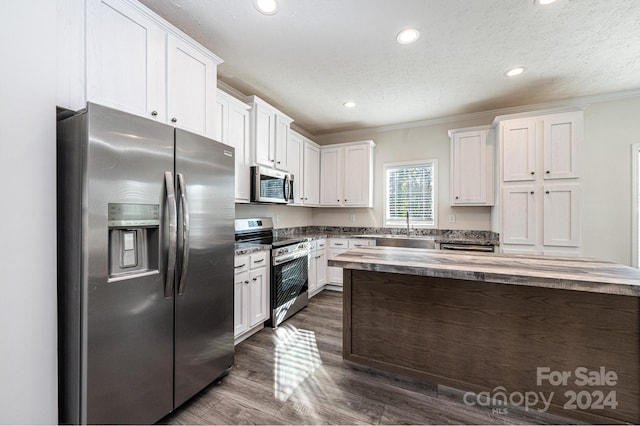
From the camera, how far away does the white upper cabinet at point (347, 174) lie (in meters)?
4.48

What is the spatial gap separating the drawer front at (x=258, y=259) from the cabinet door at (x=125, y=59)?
1.48 meters

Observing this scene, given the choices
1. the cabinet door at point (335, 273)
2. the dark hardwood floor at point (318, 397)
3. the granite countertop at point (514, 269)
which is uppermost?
the granite countertop at point (514, 269)

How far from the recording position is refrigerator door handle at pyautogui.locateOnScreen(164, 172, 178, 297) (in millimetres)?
1565

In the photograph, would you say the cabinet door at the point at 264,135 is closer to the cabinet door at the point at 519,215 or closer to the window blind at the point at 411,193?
the window blind at the point at 411,193

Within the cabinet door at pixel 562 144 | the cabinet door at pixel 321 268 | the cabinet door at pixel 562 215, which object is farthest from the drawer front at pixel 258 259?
the cabinet door at pixel 562 144

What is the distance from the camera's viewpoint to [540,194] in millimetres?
3197

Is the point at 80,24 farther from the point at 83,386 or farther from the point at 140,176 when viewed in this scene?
the point at 83,386

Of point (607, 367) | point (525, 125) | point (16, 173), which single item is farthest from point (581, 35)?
point (16, 173)

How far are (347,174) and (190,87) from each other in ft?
9.63

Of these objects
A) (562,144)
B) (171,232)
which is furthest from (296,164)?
(562,144)

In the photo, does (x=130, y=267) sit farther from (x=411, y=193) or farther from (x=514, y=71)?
(x=411, y=193)

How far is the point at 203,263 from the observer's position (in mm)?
1826

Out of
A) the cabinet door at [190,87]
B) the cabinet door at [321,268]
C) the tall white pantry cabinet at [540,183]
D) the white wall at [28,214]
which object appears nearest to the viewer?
the white wall at [28,214]

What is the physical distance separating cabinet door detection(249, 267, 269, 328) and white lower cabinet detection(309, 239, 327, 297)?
1087 millimetres
